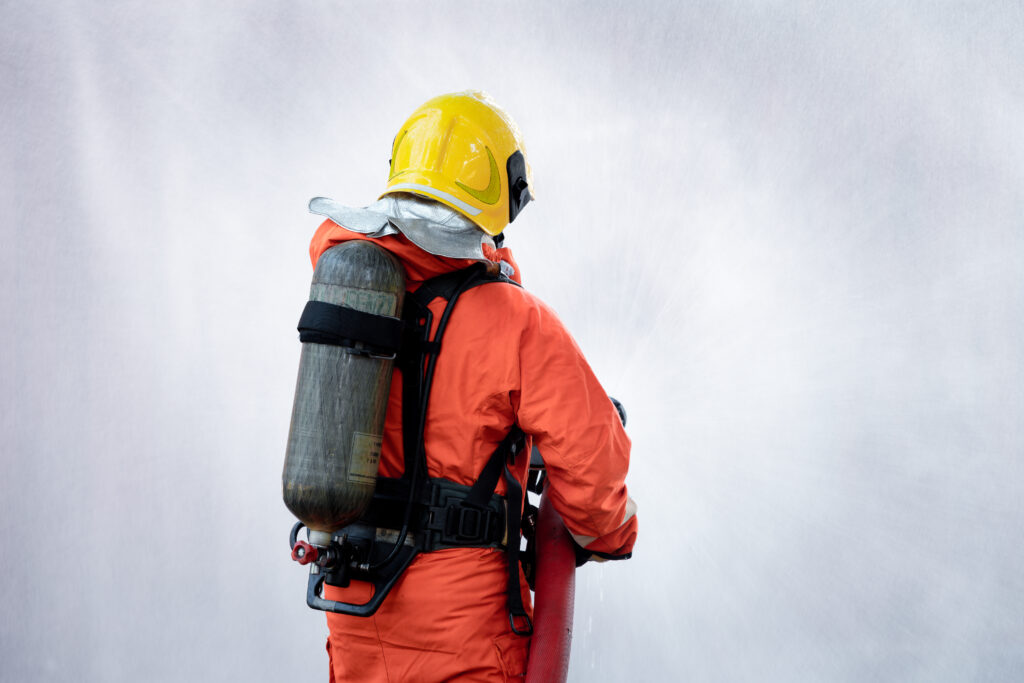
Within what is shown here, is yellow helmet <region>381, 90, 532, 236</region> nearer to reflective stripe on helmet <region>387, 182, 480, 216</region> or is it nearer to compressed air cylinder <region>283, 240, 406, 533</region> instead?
reflective stripe on helmet <region>387, 182, 480, 216</region>

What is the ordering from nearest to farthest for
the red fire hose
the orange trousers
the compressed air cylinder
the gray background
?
1. the compressed air cylinder
2. the orange trousers
3. the red fire hose
4. the gray background

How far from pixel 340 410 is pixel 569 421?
16.3 inches

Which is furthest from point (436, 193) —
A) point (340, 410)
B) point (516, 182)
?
point (340, 410)

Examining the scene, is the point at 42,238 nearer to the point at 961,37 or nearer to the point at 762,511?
the point at 762,511

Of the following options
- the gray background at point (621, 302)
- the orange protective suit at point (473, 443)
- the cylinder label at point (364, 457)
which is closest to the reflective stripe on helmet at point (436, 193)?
the orange protective suit at point (473, 443)

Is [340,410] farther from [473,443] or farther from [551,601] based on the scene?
[551,601]

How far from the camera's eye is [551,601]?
1750 mm

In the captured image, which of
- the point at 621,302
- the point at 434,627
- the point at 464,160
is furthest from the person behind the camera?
the point at 621,302

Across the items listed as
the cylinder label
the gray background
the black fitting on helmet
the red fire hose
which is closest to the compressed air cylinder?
the cylinder label

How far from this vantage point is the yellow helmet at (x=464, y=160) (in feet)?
5.39

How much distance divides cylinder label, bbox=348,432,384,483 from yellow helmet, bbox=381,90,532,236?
0.46 metres

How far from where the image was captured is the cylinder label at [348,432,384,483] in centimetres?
144

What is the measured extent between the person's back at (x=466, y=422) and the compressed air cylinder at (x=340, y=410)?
3.7 inches

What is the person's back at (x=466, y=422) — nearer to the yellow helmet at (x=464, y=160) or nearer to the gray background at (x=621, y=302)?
the yellow helmet at (x=464, y=160)
